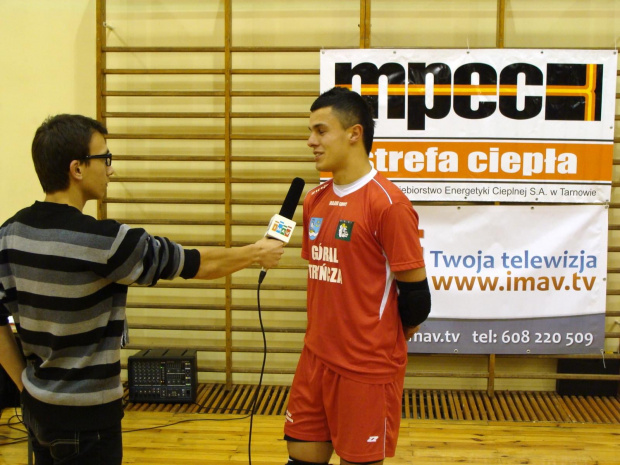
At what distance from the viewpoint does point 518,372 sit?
3.96 m

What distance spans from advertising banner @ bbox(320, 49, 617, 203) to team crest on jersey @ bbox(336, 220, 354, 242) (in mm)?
1813

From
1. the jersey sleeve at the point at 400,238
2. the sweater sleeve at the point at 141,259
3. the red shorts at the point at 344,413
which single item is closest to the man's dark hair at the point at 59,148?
the sweater sleeve at the point at 141,259

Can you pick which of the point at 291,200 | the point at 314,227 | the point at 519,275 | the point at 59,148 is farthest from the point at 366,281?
the point at 519,275

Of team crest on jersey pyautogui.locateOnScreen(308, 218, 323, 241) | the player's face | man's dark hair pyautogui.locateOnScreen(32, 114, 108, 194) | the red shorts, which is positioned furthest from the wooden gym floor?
man's dark hair pyautogui.locateOnScreen(32, 114, 108, 194)

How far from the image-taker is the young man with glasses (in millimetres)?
1434

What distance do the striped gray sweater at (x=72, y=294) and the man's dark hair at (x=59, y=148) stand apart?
8 centimetres

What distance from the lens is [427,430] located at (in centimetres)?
338

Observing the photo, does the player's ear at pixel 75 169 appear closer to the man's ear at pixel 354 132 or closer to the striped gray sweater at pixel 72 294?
the striped gray sweater at pixel 72 294

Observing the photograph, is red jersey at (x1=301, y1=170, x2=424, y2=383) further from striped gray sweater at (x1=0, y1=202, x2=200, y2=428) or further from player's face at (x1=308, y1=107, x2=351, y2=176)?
striped gray sweater at (x1=0, y1=202, x2=200, y2=428)

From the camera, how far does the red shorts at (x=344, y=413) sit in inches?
73.0

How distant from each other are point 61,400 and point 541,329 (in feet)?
10.5

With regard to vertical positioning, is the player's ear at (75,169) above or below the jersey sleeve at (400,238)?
above

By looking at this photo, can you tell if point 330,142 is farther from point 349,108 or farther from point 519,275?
point 519,275

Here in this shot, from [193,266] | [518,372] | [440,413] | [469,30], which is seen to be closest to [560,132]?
[469,30]
